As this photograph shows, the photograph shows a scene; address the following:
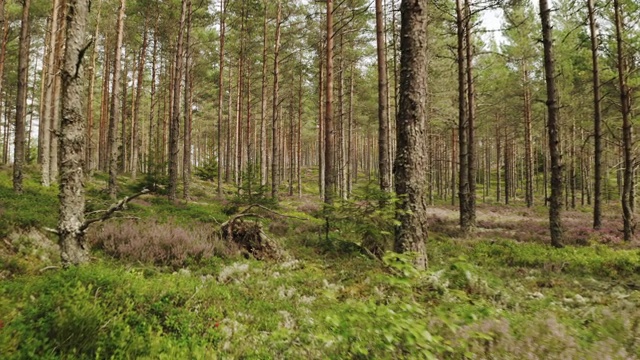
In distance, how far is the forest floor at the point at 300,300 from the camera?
283 cm

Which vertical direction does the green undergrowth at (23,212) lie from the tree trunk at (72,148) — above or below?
below

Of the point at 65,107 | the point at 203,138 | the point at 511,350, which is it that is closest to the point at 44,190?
the point at 65,107

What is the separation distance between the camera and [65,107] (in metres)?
4.18

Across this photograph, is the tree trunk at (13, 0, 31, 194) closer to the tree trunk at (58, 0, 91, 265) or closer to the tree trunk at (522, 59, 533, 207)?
the tree trunk at (58, 0, 91, 265)

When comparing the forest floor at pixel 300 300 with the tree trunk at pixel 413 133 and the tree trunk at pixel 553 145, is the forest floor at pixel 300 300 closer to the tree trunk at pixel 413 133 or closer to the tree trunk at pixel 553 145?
the tree trunk at pixel 413 133

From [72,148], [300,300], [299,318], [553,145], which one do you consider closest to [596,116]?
[553,145]

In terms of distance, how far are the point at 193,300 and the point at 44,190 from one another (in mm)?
14427

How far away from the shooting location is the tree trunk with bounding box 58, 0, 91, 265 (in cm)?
418

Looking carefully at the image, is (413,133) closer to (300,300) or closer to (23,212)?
(300,300)

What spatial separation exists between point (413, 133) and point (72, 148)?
5.18 m

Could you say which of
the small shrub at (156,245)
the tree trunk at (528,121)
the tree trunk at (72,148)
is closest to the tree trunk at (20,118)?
the small shrub at (156,245)

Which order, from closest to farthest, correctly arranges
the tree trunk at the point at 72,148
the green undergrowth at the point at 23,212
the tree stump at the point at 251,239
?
the tree trunk at the point at 72,148 → the green undergrowth at the point at 23,212 → the tree stump at the point at 251,239

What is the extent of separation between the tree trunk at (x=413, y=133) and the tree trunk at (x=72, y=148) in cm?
484

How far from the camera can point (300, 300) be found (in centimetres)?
521
